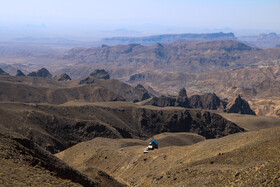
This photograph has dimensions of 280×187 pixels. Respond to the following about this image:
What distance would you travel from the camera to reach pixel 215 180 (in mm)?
23109

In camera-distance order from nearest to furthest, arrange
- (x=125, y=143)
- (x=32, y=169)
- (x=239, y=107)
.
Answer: (x=32, y=169) < (x=125, y=143) < (x=239, y=107)

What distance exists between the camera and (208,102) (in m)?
143

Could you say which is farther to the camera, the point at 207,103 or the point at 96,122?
the point at 207,103

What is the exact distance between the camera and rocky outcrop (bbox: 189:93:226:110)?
140875 millimetres

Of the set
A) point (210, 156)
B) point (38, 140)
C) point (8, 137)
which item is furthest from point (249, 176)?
point (38, 140)

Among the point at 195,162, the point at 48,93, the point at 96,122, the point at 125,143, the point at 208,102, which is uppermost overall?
the point at 195,162

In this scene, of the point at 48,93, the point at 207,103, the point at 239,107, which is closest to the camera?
the point at 48,93

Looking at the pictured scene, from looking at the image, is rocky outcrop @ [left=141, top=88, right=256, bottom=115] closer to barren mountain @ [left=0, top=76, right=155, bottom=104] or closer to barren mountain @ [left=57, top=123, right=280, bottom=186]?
barren mountain @ [left=0, top=76, right=155, bottom=104]

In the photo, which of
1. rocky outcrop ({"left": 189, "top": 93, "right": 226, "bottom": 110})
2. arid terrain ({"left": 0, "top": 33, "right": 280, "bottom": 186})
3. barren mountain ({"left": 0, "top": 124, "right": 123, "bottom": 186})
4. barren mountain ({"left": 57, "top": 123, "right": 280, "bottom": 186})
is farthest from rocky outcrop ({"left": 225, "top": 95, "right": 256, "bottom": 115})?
barren mountain ({"left": 0, "top": 124, "right": 123, "bottom": 186})

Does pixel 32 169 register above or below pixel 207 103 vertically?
above

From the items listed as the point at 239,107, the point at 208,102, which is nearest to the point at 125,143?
the point at 239,107

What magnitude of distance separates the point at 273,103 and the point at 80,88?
93643mm

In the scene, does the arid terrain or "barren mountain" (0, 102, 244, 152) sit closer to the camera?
the arid terrain

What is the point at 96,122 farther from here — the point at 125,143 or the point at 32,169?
the point at 32,169
